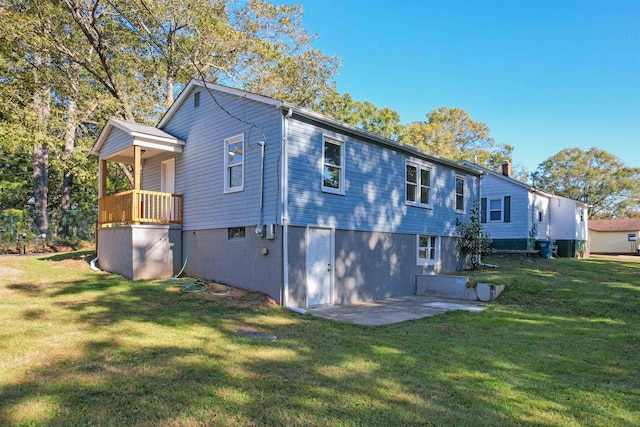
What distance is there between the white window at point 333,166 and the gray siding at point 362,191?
17 cm

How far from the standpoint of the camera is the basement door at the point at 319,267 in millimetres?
10227

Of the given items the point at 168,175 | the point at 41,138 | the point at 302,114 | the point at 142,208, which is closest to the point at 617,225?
the point at 302,114

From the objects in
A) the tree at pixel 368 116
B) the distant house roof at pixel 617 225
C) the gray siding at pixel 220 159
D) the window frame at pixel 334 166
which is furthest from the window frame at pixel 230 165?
the distant house roof at pixel 617 225

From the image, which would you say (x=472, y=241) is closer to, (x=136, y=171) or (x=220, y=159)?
(x=220, y=159)

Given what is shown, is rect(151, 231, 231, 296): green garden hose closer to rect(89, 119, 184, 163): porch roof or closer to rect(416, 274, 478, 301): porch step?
rect(89, 119, 184, 163): porch roof

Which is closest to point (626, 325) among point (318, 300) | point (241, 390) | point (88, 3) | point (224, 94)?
point (318, 300)

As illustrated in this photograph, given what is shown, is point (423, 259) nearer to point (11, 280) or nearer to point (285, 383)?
Answer: point (285, 383)

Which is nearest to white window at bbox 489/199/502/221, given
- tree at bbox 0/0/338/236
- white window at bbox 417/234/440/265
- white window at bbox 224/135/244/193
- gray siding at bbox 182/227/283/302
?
white window at bbox 417/234/440/265

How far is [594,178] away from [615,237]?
309 inches

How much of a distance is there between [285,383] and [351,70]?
24.6 metres

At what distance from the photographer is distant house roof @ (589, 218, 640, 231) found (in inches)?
1539

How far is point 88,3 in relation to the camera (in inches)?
669

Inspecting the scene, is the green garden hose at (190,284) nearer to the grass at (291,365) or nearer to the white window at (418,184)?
the grass at (291,365)

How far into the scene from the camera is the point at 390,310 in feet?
33.6
